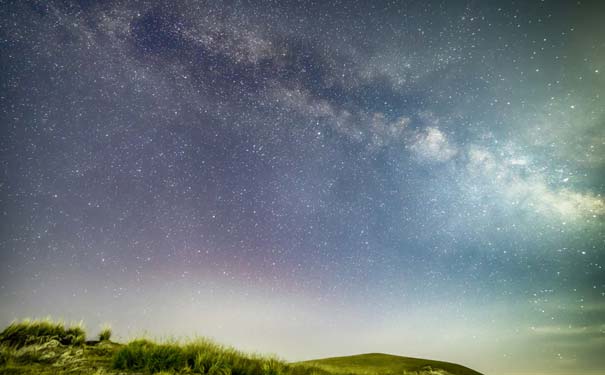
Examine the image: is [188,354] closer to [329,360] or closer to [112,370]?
[112,370]

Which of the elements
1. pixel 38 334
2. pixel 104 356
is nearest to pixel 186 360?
pixel 104 356

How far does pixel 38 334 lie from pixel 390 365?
14.1 meters

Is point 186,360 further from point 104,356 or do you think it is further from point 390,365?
point 390,365

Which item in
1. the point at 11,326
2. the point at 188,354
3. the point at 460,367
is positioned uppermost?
the point at 11,326

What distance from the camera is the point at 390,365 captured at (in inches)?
619

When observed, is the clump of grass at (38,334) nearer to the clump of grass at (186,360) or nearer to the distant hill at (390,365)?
the clump of grass at (186,360)

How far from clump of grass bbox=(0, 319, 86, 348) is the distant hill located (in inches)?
336

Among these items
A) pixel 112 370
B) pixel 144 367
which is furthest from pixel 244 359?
pixel 112 370

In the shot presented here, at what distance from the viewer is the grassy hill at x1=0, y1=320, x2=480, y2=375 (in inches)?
283

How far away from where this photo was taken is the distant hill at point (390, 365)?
1450 cm

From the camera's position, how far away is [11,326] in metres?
8.58

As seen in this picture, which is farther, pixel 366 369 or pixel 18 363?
pixel 366 369

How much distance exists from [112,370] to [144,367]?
644mm

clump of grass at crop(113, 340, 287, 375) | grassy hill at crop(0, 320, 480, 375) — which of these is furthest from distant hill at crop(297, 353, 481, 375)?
clump of grass at crop(113, 340, 287, 375)
